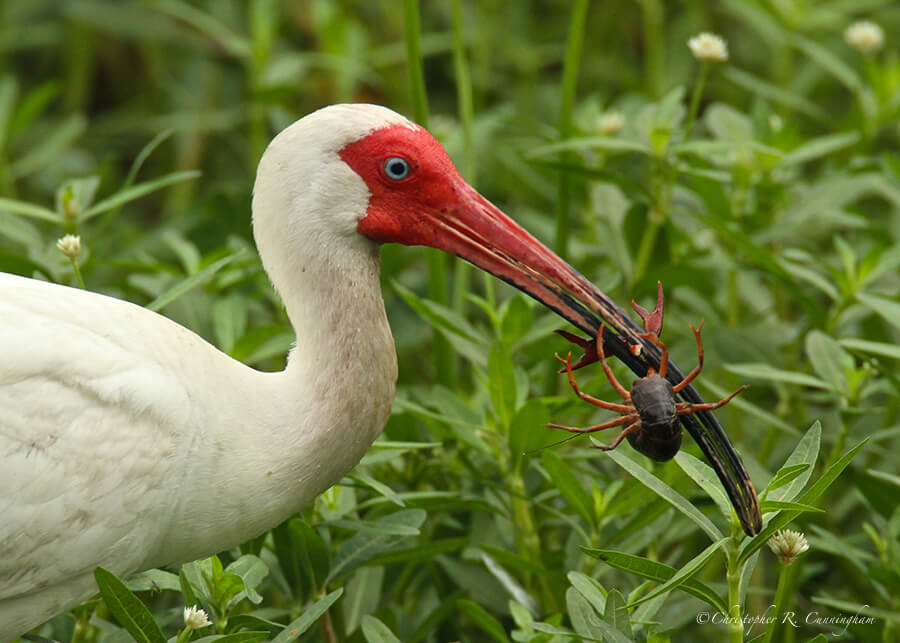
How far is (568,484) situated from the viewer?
2.45 m

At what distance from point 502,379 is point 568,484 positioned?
0.30 metres

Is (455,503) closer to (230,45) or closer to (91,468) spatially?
(91,468)

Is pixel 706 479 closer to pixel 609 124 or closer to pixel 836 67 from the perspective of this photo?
pixel 609 124

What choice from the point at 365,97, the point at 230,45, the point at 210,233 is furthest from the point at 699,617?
the point at 365,97

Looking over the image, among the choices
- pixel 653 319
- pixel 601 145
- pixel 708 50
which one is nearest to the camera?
pixel 653 319

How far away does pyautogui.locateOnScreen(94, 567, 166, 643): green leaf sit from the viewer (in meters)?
1.94

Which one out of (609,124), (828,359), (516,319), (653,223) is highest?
(609,124)

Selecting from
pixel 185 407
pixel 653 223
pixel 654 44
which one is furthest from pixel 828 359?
pixel 654 44

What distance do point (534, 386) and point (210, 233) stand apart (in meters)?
1.26

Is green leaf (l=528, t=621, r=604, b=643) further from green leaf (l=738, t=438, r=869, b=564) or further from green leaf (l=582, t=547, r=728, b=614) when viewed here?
green leaf (l=738, t=438, r=869, b=564)

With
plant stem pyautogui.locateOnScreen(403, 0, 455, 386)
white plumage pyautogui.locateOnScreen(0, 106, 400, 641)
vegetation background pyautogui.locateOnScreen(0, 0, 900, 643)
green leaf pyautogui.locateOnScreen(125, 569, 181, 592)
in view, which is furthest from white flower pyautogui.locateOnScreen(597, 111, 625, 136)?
green leaf pyautogui.locateOnScreen(125, 569, 181, 592)

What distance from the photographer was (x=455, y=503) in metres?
2.64

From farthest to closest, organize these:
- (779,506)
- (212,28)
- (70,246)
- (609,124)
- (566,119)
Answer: (212,28) < (609,124) < (566,119) < (70,246) < (779,506)

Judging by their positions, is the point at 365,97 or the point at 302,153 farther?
the point at 365,97
